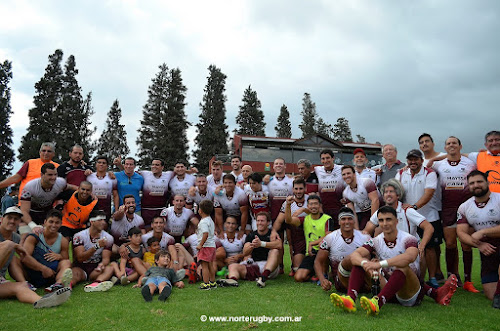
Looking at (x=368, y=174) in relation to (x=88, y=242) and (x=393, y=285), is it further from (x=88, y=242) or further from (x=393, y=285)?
(x=88, y=242)

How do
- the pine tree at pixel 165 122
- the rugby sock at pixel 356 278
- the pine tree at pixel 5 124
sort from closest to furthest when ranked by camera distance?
the rugby sock at pixel 356 278, the pine tree at pixel 5 124, the pine tree at pixel 165 122

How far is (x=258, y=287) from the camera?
19.8 feet

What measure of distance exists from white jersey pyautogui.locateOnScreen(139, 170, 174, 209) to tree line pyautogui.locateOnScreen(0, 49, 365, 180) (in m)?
27.6

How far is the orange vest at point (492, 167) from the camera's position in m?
5.95

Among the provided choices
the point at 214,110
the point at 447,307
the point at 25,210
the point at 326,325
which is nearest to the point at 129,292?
→ the point at 25,210

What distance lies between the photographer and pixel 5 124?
31500 mm

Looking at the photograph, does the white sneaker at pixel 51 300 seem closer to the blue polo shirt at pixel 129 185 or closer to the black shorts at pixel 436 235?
the blue polo shirt at pixel 129 185

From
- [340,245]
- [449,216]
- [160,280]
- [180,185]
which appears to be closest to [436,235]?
[449,216]

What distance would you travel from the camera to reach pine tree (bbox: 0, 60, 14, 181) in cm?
3122

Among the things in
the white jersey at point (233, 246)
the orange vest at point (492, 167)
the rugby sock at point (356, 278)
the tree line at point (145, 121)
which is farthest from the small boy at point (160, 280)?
the tree line at point (145, 121)

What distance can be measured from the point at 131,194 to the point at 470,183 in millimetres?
6668

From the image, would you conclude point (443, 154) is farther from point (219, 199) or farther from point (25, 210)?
point (25, 210)

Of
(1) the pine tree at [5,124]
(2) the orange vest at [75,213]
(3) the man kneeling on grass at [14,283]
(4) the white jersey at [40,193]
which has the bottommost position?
(3) the man kneeling on grass at [14,283]

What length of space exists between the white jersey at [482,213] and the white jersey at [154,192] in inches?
241
